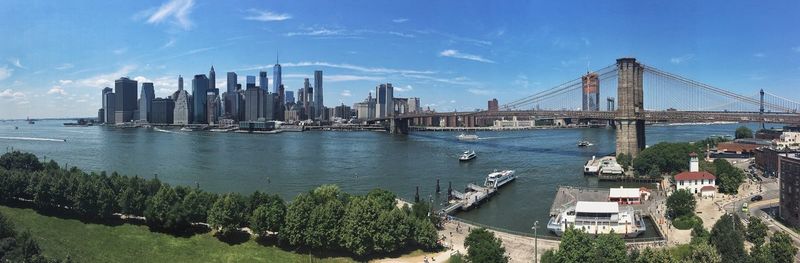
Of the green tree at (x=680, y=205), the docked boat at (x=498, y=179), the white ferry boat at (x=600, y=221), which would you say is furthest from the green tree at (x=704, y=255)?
the docked boat at (x=498, y=179)

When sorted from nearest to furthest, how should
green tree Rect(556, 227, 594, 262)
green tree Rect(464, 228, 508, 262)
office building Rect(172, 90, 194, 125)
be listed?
green tree Rect(556, 227, 594, 262) < green tree Rect(464, 228, 508, 262) < office building Rect(172, 90, 194, 125)

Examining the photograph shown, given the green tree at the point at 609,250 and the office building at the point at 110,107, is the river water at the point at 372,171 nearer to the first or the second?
the green tree at the point at 609,250

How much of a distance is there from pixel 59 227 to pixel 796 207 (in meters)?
28.9

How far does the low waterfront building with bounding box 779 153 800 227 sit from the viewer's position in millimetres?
20892

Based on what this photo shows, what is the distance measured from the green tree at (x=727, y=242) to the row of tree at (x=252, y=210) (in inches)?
350

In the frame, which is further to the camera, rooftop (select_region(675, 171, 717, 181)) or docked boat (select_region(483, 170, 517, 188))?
docked boat (select_region(483, 170, 517, 188))

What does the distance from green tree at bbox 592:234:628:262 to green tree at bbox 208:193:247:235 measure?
494 inches

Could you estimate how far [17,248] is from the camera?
16328mm

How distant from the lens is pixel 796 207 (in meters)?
20.9

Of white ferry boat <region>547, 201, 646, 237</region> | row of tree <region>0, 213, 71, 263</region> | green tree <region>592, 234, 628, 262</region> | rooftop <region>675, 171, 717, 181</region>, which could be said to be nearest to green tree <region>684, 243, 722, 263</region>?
green tree <region>592, 234, 628, 262</region>

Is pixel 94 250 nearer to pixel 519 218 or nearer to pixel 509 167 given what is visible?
pixel 519 218

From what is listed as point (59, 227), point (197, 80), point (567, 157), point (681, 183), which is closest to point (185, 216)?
point (59, 227)

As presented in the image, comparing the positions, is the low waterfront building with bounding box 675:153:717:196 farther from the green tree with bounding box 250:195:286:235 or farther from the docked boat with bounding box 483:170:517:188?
the green tree with bounding box 250:195:286:235

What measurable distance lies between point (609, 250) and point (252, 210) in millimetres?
12896
